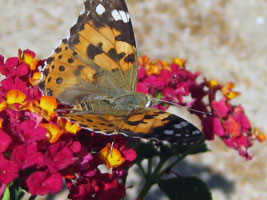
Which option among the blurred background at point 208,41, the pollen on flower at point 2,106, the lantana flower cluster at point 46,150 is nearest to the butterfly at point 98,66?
the lantana flower cluster at point 46,150

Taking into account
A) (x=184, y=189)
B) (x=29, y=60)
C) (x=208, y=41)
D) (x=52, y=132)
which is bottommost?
(x=184, y=189)

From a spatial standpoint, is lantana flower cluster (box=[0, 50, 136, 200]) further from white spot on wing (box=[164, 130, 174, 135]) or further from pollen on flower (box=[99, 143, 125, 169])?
white spot on wing (box=[164, 130, 174, 135])

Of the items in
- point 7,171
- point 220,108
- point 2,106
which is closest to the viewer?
point 7,171

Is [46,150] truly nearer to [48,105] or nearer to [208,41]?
[48,105]

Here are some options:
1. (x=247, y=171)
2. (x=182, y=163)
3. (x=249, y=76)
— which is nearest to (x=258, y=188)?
(x=247, y=171)

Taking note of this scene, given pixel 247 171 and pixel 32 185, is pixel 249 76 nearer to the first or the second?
pixel 247 171

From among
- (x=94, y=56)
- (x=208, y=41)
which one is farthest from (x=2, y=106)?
(x=208, y=41)

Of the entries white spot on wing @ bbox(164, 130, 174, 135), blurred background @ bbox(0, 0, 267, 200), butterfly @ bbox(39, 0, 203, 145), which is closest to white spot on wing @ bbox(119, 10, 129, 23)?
butterfly @ bbox(39, 0, 203, 145)
